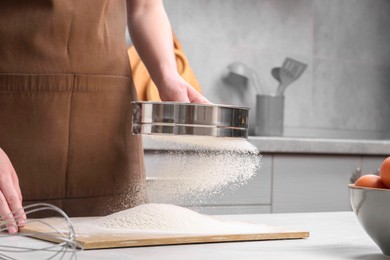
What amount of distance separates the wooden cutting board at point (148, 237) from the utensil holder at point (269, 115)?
5.68ft

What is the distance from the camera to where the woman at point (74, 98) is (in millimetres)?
1369

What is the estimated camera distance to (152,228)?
0.95m

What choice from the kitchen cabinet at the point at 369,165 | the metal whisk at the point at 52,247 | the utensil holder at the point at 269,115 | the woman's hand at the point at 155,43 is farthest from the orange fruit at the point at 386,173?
the utensil holder at the point at 269,115

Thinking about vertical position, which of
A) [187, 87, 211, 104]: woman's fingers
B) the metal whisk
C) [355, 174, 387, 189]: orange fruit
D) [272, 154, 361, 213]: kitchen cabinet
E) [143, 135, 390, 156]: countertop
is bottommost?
[272, 154, 361, 213]: kitchen cabinet

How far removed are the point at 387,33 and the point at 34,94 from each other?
2.21 metres

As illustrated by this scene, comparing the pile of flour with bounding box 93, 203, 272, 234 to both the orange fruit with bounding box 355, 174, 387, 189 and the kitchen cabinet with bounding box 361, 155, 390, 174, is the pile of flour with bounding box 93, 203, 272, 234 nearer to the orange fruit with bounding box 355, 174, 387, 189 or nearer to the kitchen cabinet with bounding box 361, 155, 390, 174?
the orange fruit with bounding box 355, 174, 387, 189

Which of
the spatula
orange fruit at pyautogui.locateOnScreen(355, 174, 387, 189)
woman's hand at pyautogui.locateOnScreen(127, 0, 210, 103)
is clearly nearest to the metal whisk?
orange fruit at pyautogui.locateOnScreen(355, 174, 387, 189)

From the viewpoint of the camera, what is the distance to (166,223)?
0.96 metres

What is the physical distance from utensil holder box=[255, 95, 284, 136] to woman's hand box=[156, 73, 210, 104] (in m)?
1.38

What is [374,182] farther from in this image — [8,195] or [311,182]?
[311,182]

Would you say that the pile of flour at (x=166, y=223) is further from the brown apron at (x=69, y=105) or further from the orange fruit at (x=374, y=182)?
the brown apron at (x=69, y=105)

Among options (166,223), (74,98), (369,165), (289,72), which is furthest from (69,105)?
(289,72)

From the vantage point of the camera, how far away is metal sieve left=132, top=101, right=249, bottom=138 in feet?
3.23

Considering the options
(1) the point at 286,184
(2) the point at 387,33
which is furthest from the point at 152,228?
(2) the point at 387,33
